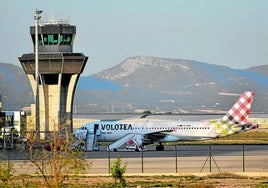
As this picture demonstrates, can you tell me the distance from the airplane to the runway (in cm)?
408

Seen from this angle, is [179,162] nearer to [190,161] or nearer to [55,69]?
[190,161]

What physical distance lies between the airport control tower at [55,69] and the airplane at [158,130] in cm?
475

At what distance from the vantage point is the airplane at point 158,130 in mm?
84000

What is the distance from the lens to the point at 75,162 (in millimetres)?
37438

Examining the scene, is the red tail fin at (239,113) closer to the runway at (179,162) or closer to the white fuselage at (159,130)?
the white fuselage at (159,130)

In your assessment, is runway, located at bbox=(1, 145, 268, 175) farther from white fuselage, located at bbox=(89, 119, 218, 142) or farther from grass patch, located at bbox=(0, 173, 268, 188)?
white fuselage, located at bbox=(89, 119, 218, 142)

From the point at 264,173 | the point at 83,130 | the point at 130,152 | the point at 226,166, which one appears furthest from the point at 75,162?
the point at 83,130

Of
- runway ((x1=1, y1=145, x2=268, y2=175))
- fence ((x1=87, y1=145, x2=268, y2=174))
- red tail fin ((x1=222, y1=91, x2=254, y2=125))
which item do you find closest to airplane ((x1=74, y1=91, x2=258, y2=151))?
red tail fin ((x1=222, y1=91, x2=254, y2=125))

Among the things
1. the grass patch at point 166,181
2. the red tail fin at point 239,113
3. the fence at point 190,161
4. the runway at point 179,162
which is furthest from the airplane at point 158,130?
the grass patch at point 166,181

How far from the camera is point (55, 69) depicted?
90.2 meters

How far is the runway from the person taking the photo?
5738cm

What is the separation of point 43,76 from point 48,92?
2042 millimetres

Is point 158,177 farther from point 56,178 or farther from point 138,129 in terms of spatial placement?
point 138,129

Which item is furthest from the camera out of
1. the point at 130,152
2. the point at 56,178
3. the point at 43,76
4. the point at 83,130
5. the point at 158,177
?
the point at 43,76
